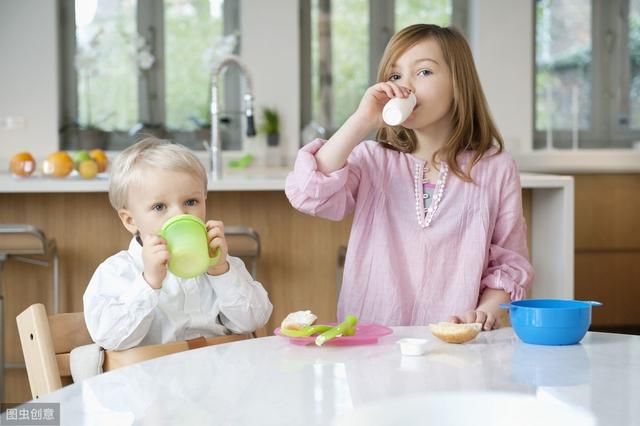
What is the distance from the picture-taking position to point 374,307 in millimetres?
1819

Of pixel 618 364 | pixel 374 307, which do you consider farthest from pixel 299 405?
pixel 374 307

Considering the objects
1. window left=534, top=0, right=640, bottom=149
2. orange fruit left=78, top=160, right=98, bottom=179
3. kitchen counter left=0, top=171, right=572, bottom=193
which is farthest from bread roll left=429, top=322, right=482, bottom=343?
window left=534, top=0, right=640, bottom=149

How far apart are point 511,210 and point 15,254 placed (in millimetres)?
2087

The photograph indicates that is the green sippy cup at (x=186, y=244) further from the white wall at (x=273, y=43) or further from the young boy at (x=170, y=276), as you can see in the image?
the white wall at (x=273, y=43)

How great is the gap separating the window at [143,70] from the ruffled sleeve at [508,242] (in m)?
3.82

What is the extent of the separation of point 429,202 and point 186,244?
666 mm

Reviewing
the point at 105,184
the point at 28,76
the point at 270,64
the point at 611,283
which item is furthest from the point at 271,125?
the point at 105,184

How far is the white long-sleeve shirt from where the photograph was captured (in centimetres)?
155

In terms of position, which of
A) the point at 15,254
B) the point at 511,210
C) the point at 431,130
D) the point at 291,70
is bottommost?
the point at 15,254

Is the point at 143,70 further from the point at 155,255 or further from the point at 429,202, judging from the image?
the point at 155,255

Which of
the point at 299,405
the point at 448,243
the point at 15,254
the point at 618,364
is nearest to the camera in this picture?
the point at 299,405

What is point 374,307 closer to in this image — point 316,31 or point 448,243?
point 448,243

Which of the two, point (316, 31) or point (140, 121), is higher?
point (316, 31)

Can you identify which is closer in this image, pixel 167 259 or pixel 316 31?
pixel 167 259
